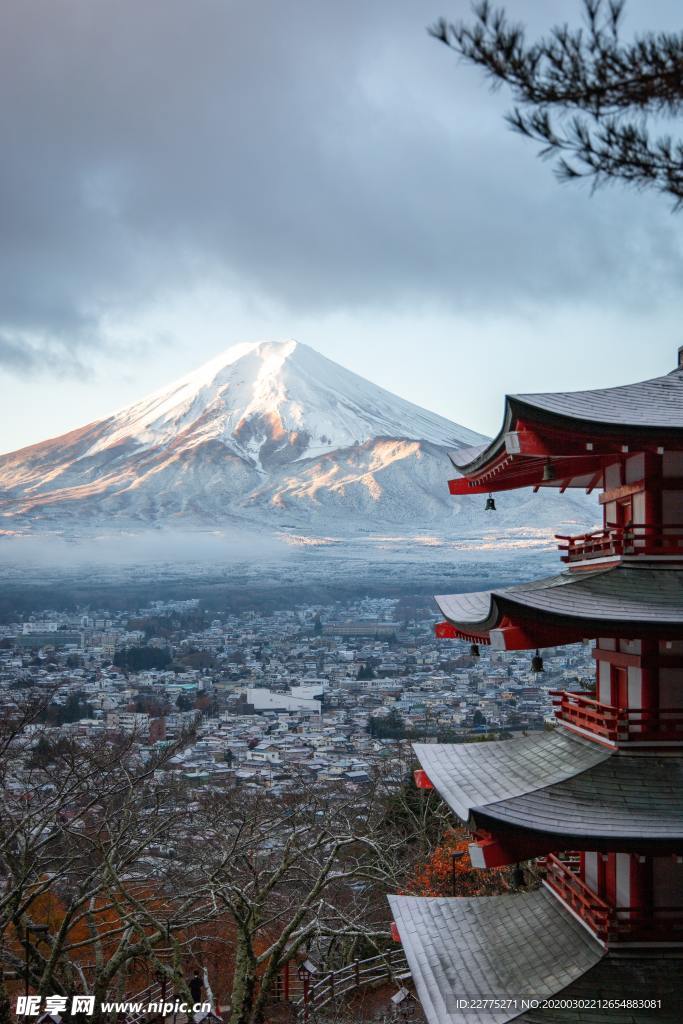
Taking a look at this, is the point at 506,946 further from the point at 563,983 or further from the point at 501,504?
the point at 501,504

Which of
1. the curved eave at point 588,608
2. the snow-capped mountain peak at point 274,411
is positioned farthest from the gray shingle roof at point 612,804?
the snow-capped mountain peak at point 274,411

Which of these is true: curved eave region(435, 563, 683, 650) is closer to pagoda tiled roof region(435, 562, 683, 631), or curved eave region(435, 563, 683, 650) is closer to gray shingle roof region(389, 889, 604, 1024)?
pagoda tiled roof region(435, 562, 683, 631)

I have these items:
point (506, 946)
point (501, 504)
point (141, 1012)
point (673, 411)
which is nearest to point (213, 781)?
point (141, 1012)

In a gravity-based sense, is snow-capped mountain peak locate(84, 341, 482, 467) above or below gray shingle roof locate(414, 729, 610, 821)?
above

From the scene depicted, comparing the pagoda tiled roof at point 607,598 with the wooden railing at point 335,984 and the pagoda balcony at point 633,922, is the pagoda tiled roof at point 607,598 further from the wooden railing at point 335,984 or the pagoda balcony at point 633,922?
the wooden railing at point 335,984

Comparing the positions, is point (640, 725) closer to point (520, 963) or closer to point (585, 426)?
point (520, 963)

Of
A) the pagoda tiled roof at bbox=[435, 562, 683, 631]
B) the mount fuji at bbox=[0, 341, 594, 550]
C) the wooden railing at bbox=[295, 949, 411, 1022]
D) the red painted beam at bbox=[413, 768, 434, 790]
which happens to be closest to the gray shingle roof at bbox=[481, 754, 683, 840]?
the pagoda tiled roof at bbox=[435, 562, 683, 631]

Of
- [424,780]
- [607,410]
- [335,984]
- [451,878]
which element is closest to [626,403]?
[607,410]
